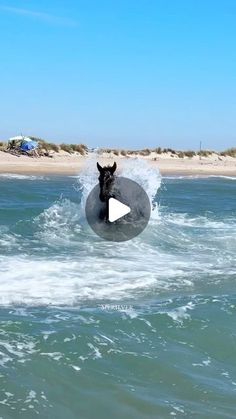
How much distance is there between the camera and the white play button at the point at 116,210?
52.7 feet

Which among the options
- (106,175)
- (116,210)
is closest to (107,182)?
(106,175)

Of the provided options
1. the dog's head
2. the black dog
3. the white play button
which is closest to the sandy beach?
the white play button

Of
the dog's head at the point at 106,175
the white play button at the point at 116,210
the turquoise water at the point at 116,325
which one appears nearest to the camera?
the turquoise water at the point at 116,325

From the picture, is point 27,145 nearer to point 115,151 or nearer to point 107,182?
point 115,151

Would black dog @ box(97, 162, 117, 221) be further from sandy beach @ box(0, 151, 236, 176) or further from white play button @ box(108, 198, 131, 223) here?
sandy beach @ box(0, 151, 236, 176)

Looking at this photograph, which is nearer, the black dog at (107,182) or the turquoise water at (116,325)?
the turquoise water at (116,325)

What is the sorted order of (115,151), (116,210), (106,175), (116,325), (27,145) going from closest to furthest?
(116,325), (106,175), (116,210), (27,145), (115,151)

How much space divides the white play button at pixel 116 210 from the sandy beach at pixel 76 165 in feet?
59.2

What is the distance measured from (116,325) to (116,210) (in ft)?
30.9

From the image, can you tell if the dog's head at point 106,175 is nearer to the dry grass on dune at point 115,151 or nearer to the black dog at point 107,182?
the black dog at point 107,182

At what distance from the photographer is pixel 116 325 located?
7707mm

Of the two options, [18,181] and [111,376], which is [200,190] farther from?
[111,376]

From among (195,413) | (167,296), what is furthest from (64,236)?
(195,413)

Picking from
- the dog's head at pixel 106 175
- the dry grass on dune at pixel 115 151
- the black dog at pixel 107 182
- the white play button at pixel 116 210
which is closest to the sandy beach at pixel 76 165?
the dry grass on dune at pixel 115 151
